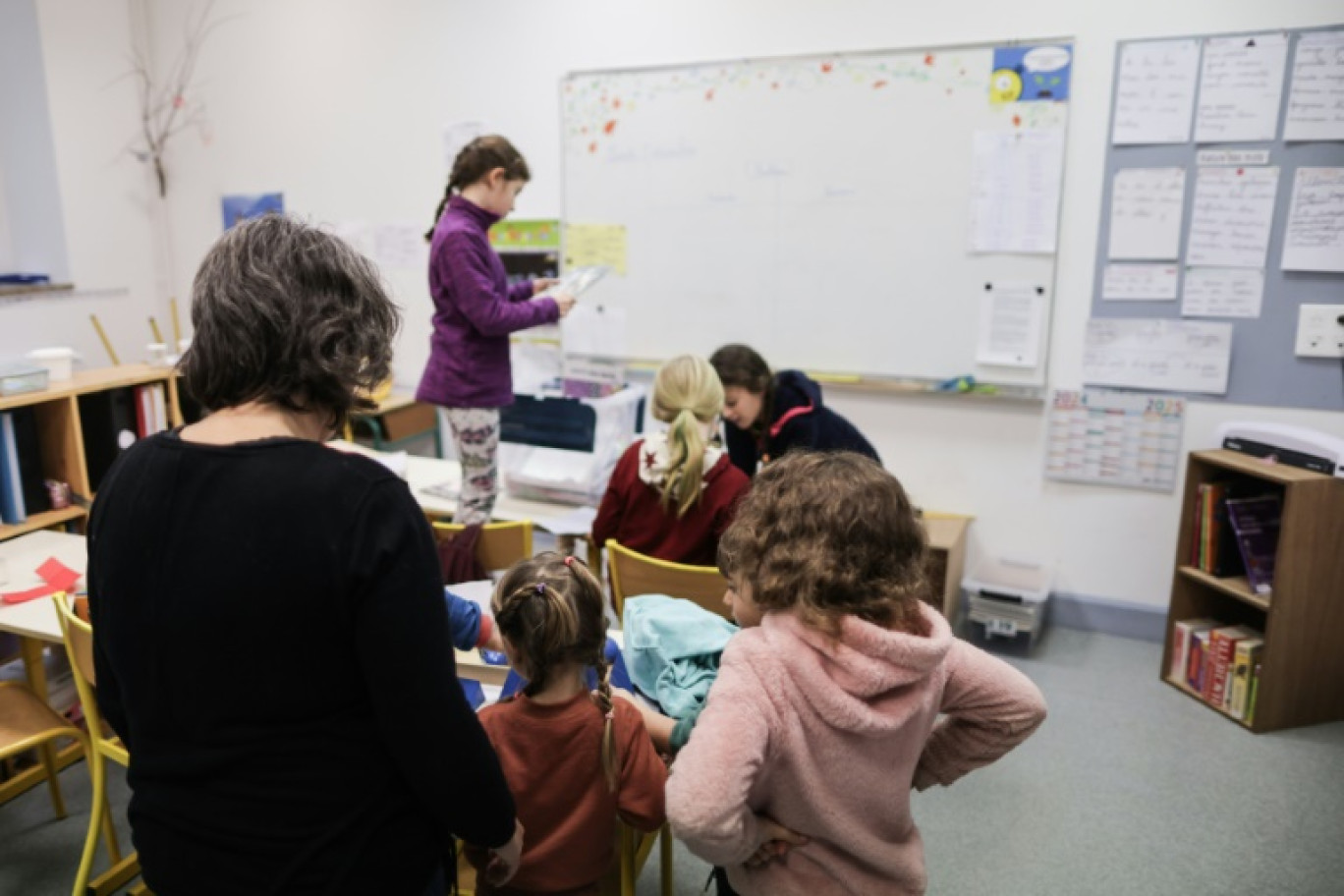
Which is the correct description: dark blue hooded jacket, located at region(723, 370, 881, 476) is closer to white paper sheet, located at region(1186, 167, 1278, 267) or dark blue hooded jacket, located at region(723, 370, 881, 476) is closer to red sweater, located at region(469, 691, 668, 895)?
red sweater, located at region(469, 691, 668, 895)

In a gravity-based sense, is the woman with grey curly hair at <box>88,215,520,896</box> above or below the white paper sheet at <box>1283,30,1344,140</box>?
below

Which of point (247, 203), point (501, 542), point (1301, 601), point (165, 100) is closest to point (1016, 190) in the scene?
point (1301, 601)

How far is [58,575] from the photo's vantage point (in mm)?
2334

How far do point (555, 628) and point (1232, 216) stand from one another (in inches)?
114

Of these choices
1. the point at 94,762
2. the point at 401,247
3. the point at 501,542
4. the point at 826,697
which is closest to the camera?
the point at 826,697

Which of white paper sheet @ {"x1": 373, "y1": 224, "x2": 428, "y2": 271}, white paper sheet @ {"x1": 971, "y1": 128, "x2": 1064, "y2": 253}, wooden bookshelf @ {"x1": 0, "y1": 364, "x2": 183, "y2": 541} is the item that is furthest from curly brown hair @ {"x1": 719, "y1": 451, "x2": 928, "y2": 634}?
white paper sheet @ {"x1": 373, "y1": 224, "x2": 428, "y2": 271}

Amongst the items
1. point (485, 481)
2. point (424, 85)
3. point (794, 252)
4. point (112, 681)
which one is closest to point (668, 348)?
point (794, 252)

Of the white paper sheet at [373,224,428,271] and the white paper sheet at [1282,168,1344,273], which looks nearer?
the white paper sheet at [1282,168,1344,273]

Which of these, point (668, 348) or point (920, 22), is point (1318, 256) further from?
point (668, 348)

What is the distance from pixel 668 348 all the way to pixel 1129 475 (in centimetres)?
190

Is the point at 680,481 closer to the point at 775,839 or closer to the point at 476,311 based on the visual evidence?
the point at 476,311

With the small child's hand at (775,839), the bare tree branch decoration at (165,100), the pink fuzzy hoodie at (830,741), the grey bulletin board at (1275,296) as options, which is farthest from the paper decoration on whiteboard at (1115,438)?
the bare tree branch decoration at (165,100)

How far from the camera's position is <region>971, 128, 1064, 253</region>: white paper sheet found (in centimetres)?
329

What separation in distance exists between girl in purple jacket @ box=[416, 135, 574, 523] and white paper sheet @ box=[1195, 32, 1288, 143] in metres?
2.21
